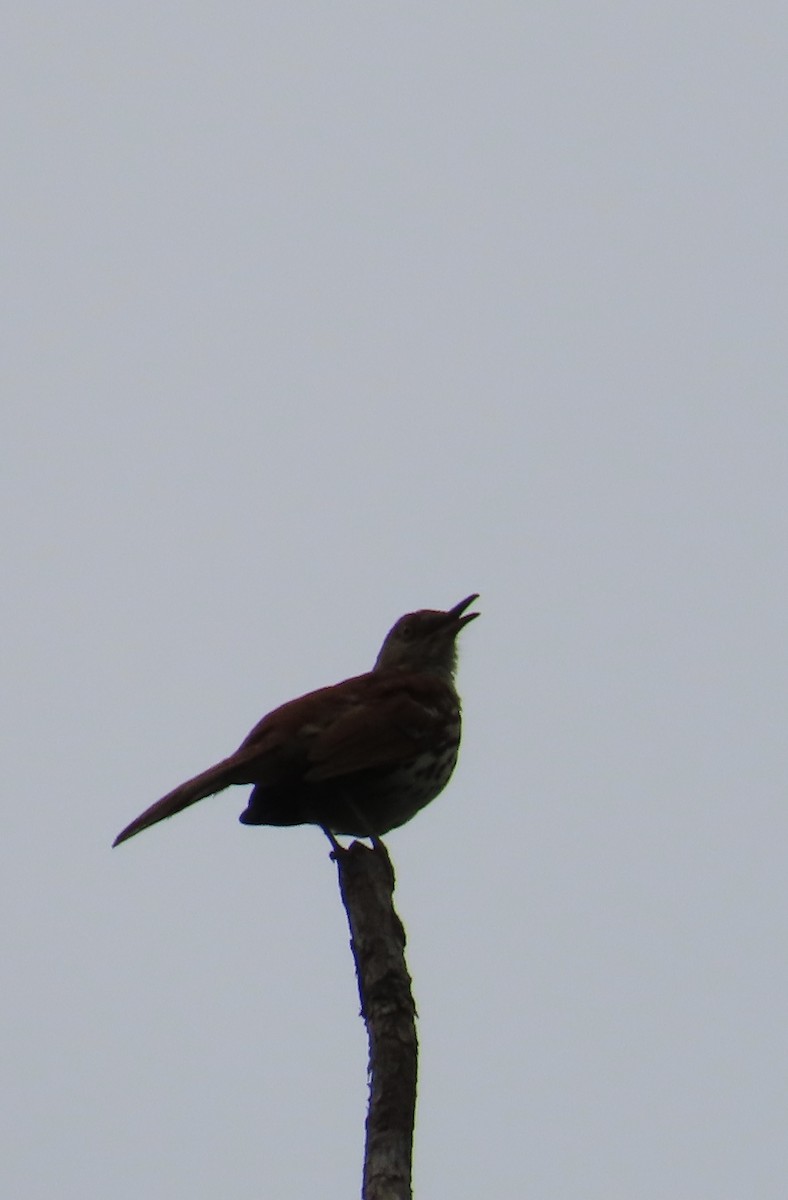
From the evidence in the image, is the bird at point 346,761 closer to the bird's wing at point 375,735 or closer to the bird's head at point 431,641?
the bird's wing at point 375,735

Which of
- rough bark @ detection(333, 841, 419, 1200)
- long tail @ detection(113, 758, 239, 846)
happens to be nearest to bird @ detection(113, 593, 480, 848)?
long tail @ detection(113, 758, 239, 846)

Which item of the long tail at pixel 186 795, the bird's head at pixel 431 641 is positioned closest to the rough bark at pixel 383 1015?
the long tail at pixel 186 795

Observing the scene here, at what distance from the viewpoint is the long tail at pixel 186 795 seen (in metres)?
6.77

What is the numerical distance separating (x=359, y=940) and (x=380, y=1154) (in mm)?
1107

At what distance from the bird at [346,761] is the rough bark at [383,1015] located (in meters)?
0.81

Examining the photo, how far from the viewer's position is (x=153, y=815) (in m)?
6.80

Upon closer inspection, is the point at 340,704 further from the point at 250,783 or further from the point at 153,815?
the point at 153,815

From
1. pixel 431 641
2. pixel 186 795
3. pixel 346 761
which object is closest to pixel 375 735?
pixel 346 761

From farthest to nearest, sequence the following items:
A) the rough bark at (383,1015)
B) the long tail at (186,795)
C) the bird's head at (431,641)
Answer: the bird's head at (431,641) → the long tail at (186,795) → the rough bark at (383,1015)

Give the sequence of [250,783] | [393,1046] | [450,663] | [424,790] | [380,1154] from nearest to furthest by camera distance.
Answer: [380,1154], [393,1046], [250,783], [424,790], [450,663]

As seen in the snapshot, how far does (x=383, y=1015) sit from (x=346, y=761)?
7.02ft

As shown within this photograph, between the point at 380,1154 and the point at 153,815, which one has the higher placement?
the point at 153,815

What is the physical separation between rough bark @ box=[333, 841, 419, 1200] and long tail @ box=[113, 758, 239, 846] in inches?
29.2

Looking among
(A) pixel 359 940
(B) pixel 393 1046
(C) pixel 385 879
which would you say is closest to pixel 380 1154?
(B) pixel 393 1046
